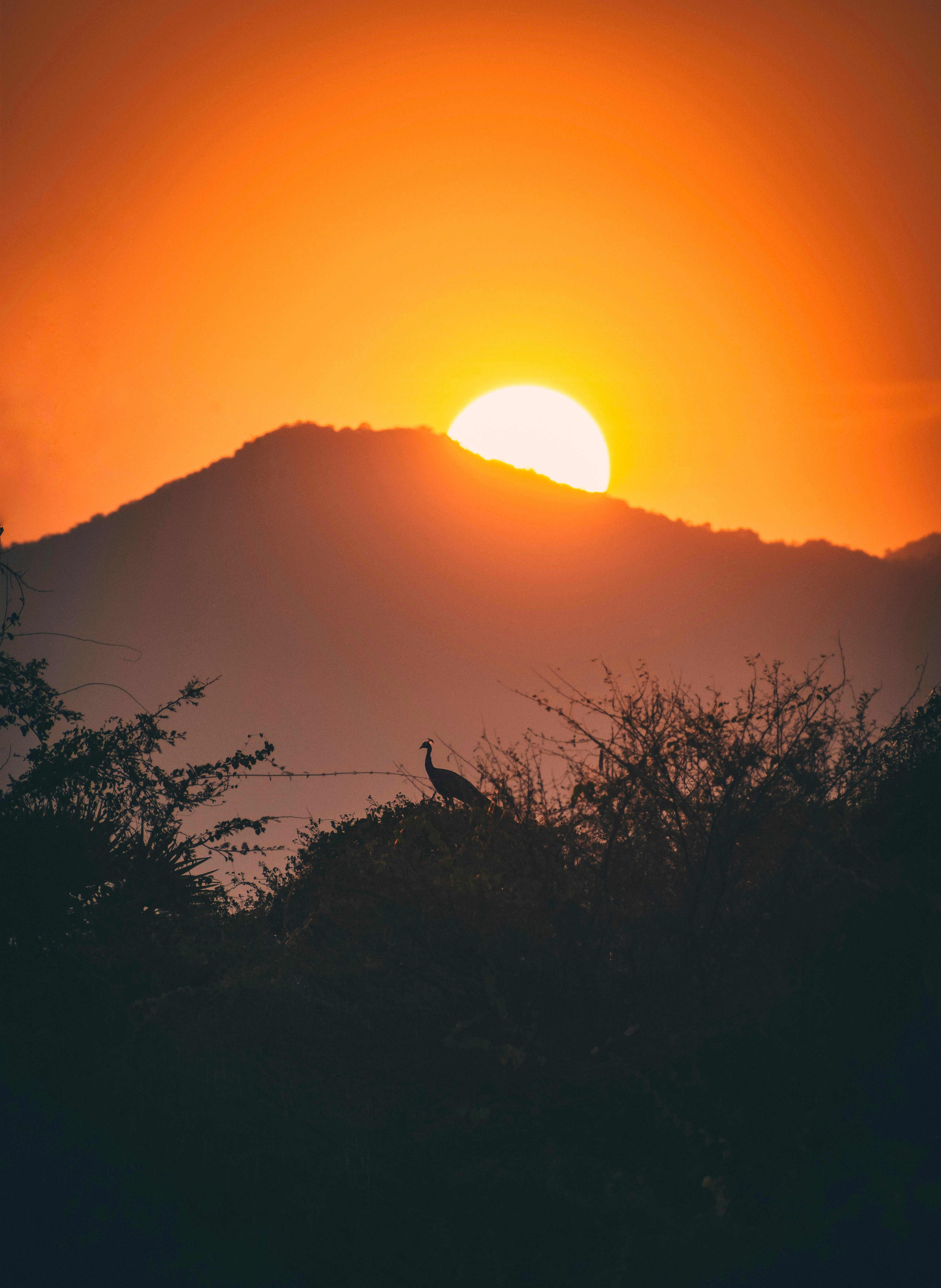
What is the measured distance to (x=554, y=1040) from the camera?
20.1ft

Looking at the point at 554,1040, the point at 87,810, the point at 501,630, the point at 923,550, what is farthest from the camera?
the point at 501,630

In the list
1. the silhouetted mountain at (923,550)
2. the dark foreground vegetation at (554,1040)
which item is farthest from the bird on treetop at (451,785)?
the silhouetted mountain at (923,550)

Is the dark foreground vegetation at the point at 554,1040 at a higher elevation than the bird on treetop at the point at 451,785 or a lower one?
lower

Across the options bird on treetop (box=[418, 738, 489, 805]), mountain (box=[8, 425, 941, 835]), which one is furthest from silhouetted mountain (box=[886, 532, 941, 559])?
bird on treetop (box=[418, 738, 489, 805])

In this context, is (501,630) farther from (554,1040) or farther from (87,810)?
(554,1040)

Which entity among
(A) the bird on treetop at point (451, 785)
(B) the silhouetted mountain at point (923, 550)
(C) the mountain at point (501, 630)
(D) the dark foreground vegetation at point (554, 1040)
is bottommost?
(D) the dark foreground vegetation at point (554, 1040)

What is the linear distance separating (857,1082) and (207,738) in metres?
141

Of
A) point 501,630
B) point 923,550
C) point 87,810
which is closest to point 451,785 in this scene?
point 87,810

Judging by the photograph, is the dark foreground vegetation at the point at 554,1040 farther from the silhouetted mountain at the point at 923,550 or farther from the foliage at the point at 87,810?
the silhouetted mountain at the point at 923,550

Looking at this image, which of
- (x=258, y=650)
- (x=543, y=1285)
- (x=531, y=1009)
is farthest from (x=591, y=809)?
(x=258, y=650)

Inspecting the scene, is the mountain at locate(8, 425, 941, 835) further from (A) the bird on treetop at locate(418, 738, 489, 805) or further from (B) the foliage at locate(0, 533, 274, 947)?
(B) the foliage at locate(0, 533, 274, 947)

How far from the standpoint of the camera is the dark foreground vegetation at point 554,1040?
5.02 m

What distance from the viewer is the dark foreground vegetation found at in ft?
16.5

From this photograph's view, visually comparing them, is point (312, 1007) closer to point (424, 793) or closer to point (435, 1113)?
point (435, 1113)
